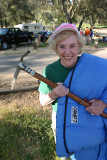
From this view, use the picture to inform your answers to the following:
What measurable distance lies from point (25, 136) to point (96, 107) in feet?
4.76

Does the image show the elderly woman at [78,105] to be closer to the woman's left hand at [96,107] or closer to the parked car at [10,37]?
the woman's left hand at [96,107]

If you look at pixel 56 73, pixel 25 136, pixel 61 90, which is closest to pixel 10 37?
pixel 25 136

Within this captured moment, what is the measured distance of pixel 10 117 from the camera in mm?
2764

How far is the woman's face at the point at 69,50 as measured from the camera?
4.73 ft

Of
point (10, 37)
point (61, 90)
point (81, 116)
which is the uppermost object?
point (10, 37)

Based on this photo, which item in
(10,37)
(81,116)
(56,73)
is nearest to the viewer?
(81,116)

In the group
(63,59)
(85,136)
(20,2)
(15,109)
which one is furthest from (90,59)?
(20,2)

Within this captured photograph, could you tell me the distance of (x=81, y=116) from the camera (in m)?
1.35

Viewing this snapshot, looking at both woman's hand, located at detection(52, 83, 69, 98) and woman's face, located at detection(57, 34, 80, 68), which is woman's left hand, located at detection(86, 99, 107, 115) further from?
woman's face, located at detection(57, 34, 80, 68)

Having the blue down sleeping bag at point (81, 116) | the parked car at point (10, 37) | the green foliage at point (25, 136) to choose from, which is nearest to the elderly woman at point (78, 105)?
the blue down sleeping bag at point (81, 116)

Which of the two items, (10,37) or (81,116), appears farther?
(10,37)

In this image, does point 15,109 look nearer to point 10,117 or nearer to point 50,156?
point 10,117

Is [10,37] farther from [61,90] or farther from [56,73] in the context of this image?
[61,90]

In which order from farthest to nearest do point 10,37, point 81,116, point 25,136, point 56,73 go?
point 10,37, point 25,136, point 56,73, point 81,116
